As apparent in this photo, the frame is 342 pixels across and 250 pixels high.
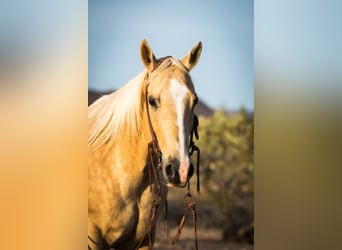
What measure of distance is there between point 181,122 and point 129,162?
0.33 m

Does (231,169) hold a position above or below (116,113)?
below

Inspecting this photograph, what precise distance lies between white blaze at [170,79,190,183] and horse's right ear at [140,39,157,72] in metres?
0.13

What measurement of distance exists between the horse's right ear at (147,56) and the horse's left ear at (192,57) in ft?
0.48

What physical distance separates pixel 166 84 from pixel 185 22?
0.33 m

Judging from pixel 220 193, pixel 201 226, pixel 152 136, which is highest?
pixel 152 136

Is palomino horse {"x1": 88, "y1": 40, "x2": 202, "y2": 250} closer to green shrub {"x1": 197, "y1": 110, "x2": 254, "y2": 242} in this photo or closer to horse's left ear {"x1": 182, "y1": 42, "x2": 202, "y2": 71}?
horse's left ear {"x1": 182, "y1": 42, "x2": 202, "y2": 71}

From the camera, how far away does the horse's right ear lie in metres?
2.04

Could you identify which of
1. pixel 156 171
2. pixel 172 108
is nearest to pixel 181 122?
pixel 172 108

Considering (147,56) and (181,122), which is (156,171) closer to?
(181,122)

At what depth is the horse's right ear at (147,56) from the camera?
2.04 meters

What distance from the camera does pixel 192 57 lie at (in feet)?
6.75
